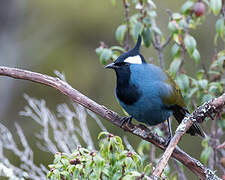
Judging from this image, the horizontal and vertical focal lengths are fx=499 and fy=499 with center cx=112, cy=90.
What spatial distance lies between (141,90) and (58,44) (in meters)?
7.38

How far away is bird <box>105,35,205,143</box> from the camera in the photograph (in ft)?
13.4

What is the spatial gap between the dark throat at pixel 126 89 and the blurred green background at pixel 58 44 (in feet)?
17.3

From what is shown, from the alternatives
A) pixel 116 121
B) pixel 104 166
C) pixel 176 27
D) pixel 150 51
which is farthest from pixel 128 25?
pixel 150 51

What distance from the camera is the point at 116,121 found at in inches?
142

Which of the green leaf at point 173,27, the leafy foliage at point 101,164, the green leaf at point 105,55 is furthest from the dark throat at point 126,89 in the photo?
the leafy foliage at point 101,164

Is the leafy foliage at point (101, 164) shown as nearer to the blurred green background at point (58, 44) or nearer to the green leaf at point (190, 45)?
the green leaf at point (190, 45)

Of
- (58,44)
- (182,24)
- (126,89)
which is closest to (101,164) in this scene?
(126,89)

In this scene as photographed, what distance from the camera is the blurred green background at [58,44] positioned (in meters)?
9.99

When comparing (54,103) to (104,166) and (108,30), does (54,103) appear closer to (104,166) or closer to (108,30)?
(108,30)

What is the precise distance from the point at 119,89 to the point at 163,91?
1.23 feet

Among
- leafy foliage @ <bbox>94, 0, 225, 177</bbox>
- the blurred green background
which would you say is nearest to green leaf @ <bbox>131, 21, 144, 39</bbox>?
leafy foliage @ <bbox>94, 0, 225, 177</bbox>

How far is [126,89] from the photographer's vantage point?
4.06 m

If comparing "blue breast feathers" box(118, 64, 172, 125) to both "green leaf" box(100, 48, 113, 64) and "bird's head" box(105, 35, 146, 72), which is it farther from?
"green leaf" box(100, 48, 113, 64)

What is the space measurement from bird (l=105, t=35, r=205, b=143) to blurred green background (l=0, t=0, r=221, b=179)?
519cm
